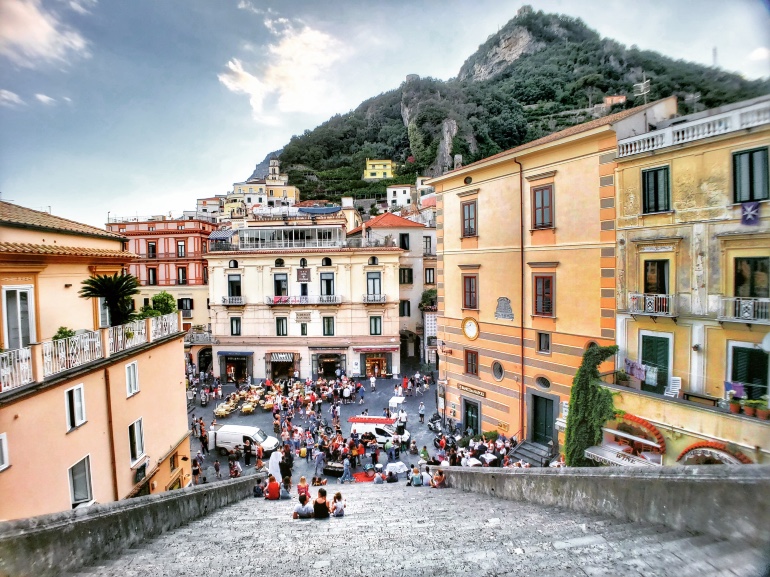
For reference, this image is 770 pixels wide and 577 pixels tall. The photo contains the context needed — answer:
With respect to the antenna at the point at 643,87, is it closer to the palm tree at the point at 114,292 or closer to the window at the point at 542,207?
the window at the point at 542,207

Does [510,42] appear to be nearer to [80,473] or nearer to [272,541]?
[272,541]

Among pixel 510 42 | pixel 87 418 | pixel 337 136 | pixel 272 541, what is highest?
pixel 337 136

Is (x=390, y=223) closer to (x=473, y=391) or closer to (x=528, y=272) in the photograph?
(x=473, y=391)

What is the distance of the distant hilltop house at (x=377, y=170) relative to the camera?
7339cm

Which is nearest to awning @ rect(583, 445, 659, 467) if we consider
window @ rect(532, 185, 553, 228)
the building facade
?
window @ rect(532, 185, 553, 228)

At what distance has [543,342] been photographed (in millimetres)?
10953

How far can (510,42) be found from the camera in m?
12.7

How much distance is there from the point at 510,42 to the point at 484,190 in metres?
4.73

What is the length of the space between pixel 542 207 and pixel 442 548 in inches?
338

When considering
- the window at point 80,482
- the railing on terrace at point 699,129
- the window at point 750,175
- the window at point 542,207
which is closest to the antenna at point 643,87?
the railing on terrace at point 699,129

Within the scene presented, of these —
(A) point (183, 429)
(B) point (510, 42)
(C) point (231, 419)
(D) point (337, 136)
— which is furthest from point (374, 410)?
(D) point (337, 136)

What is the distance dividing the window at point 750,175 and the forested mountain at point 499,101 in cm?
78

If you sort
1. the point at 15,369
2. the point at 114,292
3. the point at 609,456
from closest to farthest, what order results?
the point at 15,369
the point at 609,456
the point at 114,292

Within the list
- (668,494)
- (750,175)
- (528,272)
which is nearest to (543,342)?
(528,272)
